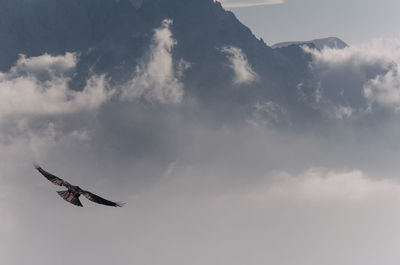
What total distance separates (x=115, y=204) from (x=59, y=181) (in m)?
12.7

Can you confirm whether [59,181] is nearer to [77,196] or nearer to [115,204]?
[77,196]

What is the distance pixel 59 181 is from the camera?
68000 mm

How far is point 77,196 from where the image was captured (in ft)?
213

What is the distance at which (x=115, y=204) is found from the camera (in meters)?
59.6

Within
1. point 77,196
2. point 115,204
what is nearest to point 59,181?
point 77,196

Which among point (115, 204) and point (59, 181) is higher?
point (59, 181)

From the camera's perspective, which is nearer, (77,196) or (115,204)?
(115,204)

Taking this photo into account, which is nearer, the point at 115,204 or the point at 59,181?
the point at 115,204

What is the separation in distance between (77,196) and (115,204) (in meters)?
7.97

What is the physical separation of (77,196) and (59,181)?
4902 millimetres
